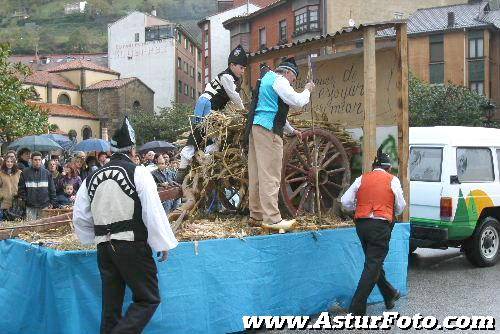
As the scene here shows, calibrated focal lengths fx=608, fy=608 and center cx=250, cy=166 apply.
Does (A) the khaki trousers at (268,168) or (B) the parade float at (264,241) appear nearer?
(B) the parade float at (264,241)

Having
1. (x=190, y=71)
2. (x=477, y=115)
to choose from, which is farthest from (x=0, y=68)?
(x=190, y=71)

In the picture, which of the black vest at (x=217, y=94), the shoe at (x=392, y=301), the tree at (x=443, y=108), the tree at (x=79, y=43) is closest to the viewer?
the shoe at (x=392, y=301)

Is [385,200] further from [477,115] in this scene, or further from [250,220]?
[477,115]

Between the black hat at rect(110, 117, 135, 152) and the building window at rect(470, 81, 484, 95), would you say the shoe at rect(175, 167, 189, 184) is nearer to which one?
the black hat at rect(110, 117, 135, 152)

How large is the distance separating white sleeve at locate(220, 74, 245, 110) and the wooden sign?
970mm

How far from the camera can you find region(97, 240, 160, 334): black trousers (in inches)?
186

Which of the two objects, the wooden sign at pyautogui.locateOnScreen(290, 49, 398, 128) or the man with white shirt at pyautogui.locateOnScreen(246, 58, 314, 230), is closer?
the man with white shirt at pyautogui.locateOnScreen(246, 58, 314, 230)

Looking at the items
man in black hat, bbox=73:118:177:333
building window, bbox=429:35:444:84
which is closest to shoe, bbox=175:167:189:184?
man in black hat, bbox=73:118:177:333

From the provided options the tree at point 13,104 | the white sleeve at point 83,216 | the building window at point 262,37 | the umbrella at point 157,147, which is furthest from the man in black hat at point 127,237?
the building window at point 262,37

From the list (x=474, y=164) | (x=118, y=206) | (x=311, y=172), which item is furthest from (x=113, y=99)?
(x=118, y=206)

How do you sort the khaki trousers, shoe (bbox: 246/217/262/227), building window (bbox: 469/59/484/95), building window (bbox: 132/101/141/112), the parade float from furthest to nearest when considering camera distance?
building window (bbox: 132/101/141/112), building window (bbox: 469/59/484/95), shoe (bbox: 246/217/262/227), the khaki trousers, the parade float

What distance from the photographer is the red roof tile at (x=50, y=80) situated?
183 feet

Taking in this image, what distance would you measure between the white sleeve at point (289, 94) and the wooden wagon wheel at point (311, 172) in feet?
3.23

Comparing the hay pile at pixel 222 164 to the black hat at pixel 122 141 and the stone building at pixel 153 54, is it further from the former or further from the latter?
the stone building at pixel 153 54
